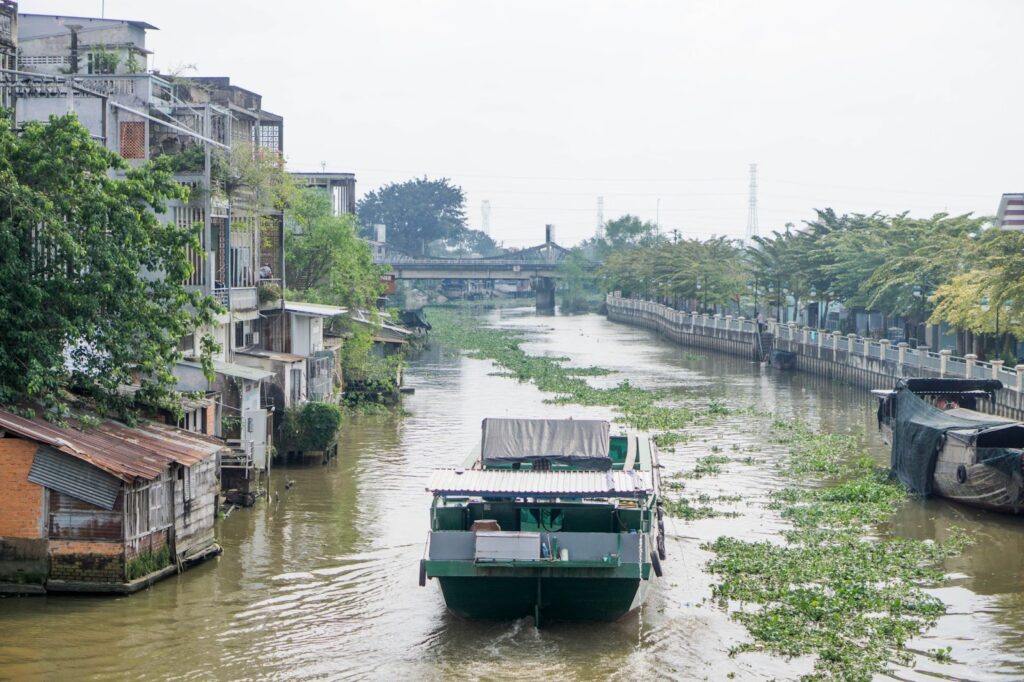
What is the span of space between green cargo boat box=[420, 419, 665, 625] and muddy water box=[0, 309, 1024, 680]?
1.64 feet

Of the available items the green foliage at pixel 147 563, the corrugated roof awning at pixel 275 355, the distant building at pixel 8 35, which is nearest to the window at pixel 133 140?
the corrugated roof awning at pixel 275 355

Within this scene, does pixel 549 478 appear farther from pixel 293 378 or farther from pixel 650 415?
pixel 650 415

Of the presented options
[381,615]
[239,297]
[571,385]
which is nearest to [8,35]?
[239,297]

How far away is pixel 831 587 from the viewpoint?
992 inches

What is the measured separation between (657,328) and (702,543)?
89.3 m

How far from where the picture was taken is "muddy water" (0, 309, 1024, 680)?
70.1ft

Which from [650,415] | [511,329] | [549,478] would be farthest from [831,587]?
[511,329]

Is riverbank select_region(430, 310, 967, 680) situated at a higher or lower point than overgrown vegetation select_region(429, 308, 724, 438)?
lower

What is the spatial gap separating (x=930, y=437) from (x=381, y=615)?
16.8m

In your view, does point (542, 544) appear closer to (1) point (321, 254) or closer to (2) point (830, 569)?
(2) point (830, 569)

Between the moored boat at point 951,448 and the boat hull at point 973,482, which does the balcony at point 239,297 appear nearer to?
the moored boat at point 951,448

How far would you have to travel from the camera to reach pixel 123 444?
2559 centimetres

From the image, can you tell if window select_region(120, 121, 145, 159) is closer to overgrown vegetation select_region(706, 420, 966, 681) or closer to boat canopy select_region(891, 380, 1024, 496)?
overgrown vegetation select_region(706, 420, 966, 681)

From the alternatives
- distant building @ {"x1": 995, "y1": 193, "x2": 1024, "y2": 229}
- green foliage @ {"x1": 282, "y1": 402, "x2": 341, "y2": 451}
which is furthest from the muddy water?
distant building @ {"x1": 995, "y1": 193, "x2": 1024, "y2": 229}
